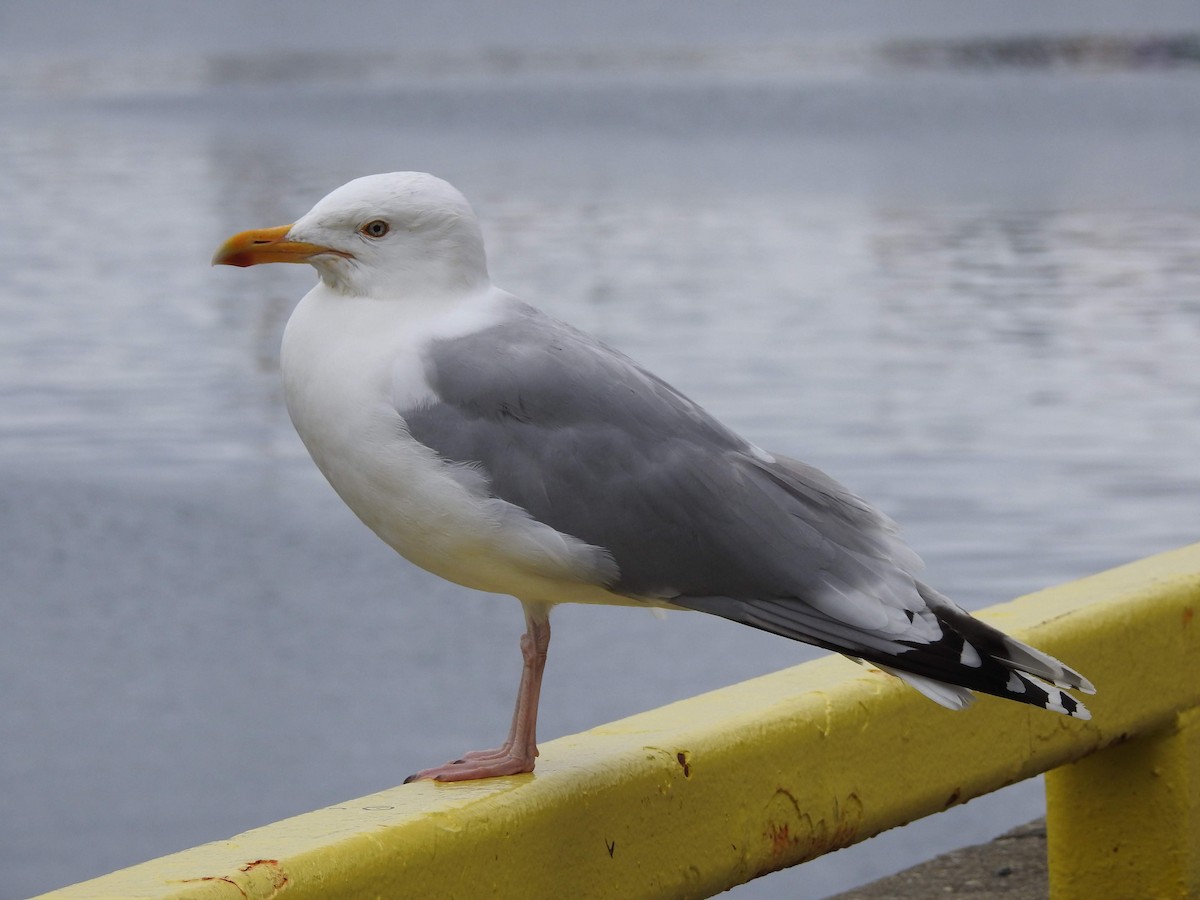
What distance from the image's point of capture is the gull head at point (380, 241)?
104 inches

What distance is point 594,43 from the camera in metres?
64.5

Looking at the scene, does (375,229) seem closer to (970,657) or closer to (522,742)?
(522,742)

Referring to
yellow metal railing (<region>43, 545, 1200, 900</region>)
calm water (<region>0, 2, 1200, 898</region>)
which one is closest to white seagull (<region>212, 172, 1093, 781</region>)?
yellow metal railing (<region>43, 545, 1200, 900</region>)

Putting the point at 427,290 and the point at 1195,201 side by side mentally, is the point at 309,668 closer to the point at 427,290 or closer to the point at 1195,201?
the point at 427,290

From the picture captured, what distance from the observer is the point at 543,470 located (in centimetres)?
259

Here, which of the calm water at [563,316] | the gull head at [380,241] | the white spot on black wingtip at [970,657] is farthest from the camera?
the calm water at [563,316]

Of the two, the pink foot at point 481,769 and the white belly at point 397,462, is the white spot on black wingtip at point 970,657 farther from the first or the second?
the pink foot at point 481,769

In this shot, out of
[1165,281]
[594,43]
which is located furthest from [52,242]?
[594,43]

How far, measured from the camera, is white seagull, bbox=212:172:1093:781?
2547mm

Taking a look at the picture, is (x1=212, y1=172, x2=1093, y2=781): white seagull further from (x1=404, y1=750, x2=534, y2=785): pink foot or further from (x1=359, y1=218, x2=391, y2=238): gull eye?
(x1=404, y1=750, x2=534, y2=785): pink foot

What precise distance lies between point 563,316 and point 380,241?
951 cm

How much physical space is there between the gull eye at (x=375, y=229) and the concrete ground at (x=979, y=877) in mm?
1942

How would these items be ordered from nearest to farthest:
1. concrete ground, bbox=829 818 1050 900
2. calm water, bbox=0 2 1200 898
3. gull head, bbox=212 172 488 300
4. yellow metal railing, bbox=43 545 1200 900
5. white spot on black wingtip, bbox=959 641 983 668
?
1. yellow metal railing, bbox=43 545 1200 900
2. white spot on black wingtip, bbox=959 641 983 668
3. gull head, bbox=212 172 488 300
4. concrete ground, bbox=829 818 1050 900
5. calm water, bbox=0 2 1200 898

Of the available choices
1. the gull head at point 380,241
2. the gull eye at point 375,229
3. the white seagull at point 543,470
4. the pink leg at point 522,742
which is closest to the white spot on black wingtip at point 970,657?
the white seagull at point 543,470
